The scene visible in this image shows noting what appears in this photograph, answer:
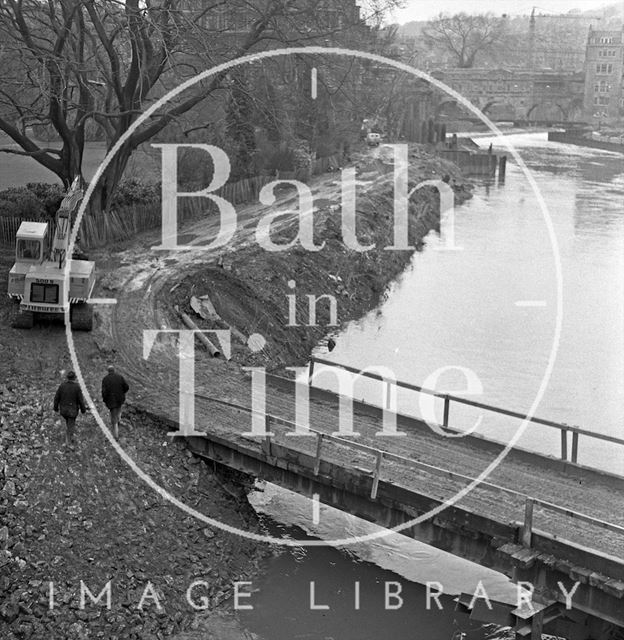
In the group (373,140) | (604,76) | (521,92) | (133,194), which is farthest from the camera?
(604,76)

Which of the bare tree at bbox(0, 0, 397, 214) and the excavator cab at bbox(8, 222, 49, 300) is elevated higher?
the bare tree at bbox(0, 0, 397, 214)

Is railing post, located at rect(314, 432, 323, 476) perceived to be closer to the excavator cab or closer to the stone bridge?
the excavator cab

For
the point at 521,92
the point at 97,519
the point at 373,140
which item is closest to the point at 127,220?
the point at 97,519

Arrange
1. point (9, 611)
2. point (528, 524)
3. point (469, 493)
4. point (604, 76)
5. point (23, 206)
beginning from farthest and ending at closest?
point (604, 76), point (23, 206), point (469, 493), point (528, 524), point (9, 611)

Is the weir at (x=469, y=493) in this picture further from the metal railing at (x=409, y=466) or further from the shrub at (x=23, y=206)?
the shrub at (x=23, y=206)

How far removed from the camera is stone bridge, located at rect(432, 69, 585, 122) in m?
Result: 158

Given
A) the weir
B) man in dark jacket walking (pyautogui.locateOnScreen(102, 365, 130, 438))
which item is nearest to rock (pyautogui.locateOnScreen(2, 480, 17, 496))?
man in dark jacket walking (pyautogui.locateOnScreen(102, 365, 130, 438))

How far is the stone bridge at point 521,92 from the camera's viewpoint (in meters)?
158

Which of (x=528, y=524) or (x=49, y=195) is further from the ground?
(x=49, y=195)

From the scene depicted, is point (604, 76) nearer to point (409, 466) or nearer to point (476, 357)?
point (476, 357)

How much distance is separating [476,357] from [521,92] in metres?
136

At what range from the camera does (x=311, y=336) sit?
111 ft

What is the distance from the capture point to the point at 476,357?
110 ft

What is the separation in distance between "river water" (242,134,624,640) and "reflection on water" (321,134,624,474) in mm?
68
